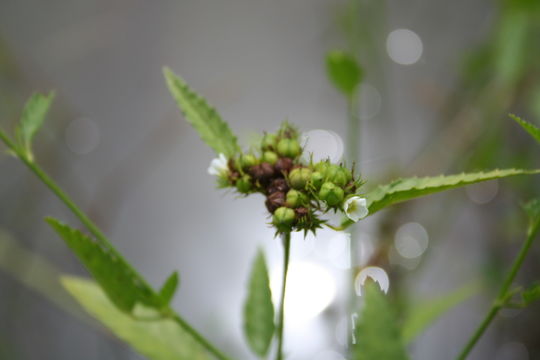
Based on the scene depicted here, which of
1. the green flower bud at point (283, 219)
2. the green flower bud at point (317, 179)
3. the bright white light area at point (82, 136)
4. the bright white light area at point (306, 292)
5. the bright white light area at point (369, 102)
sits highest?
the bright white light area at point (369, 102)

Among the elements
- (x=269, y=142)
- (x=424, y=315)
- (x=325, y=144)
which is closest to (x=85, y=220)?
(x=269, y=142)

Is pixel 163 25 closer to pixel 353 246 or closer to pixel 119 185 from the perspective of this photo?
pixel 119 185

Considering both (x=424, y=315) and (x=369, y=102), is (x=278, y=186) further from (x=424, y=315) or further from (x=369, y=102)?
(x=369, y=102)

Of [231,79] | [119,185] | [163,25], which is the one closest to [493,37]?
[231,79]

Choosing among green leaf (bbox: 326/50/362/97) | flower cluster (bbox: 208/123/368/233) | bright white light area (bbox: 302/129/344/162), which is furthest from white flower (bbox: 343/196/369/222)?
bright white light area (bbox: 302/129/344/162)

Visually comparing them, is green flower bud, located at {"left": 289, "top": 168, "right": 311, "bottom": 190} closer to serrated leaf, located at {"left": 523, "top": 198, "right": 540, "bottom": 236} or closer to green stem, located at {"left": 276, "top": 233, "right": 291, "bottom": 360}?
green stem, located at {"left": 276, "top": 233, "right": 291, "bottom": 360}

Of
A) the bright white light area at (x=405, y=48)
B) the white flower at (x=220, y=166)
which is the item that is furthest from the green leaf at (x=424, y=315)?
the bright white light area at (x=405, y=48)

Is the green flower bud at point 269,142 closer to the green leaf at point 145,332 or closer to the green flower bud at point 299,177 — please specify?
the green flower bud at point 299,177
